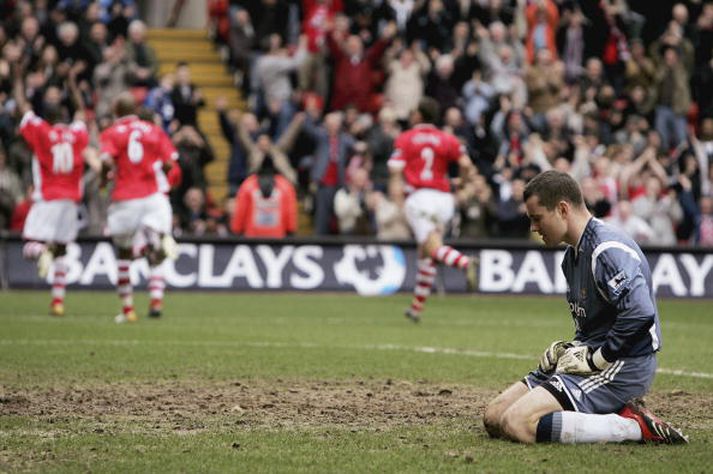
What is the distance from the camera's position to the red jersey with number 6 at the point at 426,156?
18188 mm

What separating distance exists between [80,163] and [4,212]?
5.26 metres

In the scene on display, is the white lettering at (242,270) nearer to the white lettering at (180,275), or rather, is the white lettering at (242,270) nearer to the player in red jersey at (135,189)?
the white lettering at (180,275)

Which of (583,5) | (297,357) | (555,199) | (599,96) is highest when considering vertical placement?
(583,5)

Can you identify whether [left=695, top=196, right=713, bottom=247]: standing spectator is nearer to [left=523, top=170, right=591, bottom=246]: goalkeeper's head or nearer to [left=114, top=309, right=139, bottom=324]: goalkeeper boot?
[left=114, top=309, right=139, bottom=324]: goalkeeper boot

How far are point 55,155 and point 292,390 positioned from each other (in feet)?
27.9

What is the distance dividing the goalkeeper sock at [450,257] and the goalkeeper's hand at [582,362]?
944cm

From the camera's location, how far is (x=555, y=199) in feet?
25.8

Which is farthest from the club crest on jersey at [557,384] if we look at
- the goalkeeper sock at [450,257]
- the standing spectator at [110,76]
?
the standing spectator at [110,76]

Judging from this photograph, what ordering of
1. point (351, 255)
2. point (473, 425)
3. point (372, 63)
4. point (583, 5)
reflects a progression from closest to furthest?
point (473, 425), point (351, 255), point (372, 63), point (583, 5)

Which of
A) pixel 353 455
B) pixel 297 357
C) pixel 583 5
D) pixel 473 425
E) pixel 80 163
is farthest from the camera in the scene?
pixel 583 5

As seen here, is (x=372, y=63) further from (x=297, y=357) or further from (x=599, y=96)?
(x=297, y=357)

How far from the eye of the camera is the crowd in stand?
23.9m

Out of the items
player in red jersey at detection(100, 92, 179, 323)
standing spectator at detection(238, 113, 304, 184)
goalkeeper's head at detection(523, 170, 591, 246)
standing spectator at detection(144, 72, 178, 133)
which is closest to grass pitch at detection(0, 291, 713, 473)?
player in red jersey at detection(100, 92, 179, 323)

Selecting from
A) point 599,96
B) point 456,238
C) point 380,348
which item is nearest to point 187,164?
point 456,238
